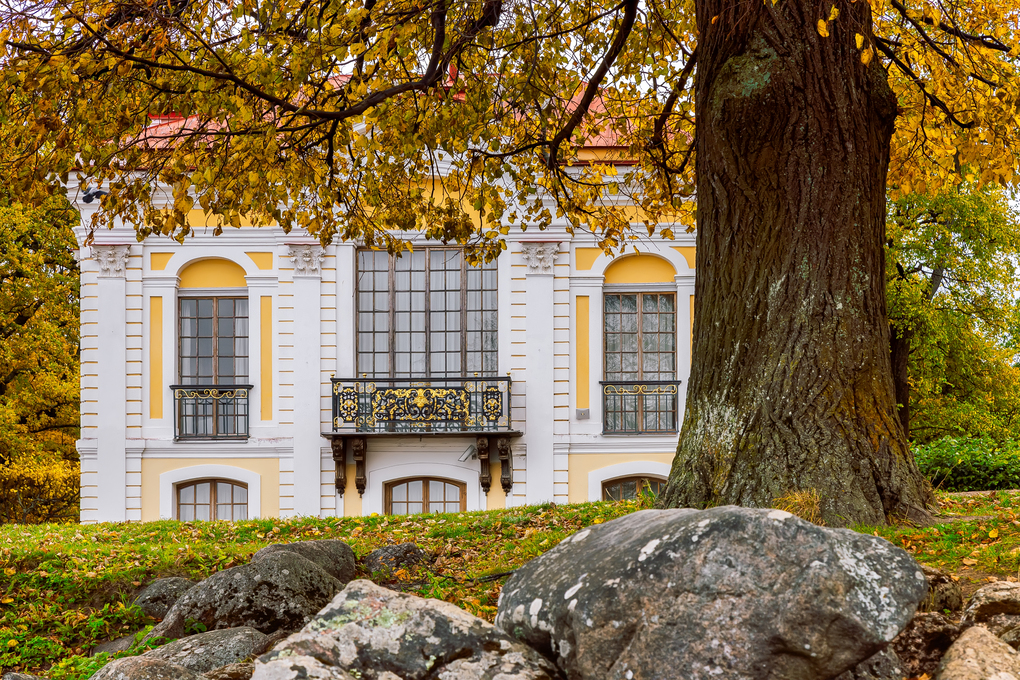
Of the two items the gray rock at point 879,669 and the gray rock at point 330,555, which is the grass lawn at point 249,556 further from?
the gray rock at point 879,669

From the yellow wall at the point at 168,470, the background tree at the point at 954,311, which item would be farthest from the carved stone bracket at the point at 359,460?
the background tree at the point at 954,311

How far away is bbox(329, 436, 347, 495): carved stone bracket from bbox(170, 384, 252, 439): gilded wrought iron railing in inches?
73.8

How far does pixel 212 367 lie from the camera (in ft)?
60.0

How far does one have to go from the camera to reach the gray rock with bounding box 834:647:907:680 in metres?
3.63

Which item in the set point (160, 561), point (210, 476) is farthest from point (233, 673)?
point (210, 476)

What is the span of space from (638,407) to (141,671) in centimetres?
1463

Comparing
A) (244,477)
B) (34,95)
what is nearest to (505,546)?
(34,95)

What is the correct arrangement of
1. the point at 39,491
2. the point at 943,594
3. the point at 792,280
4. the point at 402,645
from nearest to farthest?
the point at 402,645, the point at 943,594, the point at 792,280, the point at 39,491

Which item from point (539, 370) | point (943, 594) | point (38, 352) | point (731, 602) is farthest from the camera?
point (38, 352)

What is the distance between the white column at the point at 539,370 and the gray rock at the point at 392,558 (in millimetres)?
9509

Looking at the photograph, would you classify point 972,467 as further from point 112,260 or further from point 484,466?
point 112,260

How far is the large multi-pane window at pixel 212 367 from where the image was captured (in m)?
18.0

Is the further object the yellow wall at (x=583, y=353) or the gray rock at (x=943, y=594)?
the yellow wall at (x=583, y=353)

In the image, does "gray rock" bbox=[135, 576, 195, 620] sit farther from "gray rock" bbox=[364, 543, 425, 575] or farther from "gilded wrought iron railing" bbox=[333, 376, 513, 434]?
"gilded wrought iron railing" bbox=[333, 376, 513, 434]
